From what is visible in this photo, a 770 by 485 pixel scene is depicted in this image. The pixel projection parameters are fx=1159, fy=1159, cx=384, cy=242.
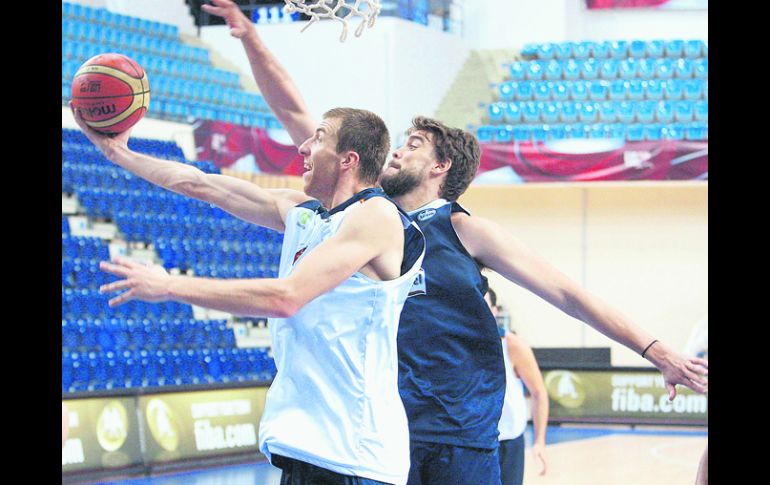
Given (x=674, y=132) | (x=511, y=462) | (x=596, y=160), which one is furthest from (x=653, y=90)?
(x=511, y=462)

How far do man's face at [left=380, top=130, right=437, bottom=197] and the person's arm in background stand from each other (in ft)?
7.66

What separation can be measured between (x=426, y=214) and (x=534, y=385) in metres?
2.56

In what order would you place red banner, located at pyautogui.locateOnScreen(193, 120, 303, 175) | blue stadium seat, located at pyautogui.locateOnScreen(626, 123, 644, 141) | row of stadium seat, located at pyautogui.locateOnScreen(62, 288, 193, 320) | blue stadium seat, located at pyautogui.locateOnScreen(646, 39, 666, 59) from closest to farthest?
1. row of stadium seat, located at pyautogui.locateOnScreen(62, 288, 193, 320)
2. red banner, located at pyautogui.locateOnScreen(193, 120, 303, 175)
3. blue stadium seat, located at pyautogui.locateOnScreen(626, 123, 644, 141)
4. blue stadium seat, located at pyautogui.locateOnScreen(646, 39, 666, 59)

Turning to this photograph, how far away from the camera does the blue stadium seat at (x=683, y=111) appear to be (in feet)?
62.5

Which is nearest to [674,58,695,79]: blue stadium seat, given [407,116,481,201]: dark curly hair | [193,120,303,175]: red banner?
Answer: [193,120,303,175]: red banner

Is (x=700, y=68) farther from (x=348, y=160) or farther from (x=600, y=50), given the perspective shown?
(x=348, y=160)

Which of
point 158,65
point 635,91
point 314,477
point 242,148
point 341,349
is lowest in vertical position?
point 314,477

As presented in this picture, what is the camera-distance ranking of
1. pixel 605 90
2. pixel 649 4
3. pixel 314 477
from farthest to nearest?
pixel 649 4
pixel 605 90
pixel 314 477

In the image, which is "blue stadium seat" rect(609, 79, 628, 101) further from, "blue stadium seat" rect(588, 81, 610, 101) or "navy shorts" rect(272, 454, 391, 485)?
"navy shorts" rect(272, 454, 391, 485)

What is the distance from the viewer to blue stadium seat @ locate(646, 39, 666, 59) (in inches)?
799

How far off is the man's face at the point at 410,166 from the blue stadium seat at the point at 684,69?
1627 cm

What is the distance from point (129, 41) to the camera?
735 inches

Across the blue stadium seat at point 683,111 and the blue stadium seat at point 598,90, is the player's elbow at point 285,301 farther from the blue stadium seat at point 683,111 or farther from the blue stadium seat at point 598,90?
the blue stadium seat at point 598,90

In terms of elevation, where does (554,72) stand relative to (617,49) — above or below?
below
